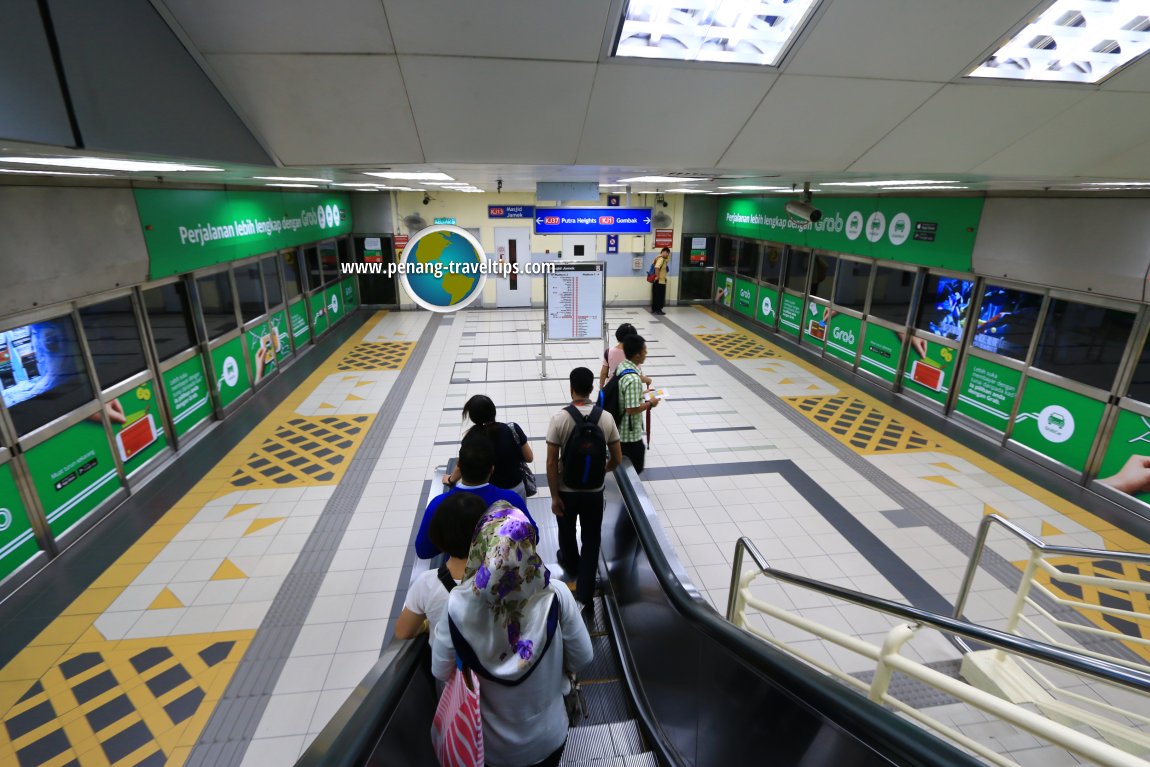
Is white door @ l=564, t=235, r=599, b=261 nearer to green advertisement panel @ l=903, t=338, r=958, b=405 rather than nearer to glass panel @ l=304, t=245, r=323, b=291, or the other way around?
glass panel @ l=304, t=245, r=323, b=291

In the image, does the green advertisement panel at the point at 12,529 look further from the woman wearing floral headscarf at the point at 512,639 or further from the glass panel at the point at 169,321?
the woman wearing floral headscarf at the point at 512,639

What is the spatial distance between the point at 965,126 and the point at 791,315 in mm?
8600

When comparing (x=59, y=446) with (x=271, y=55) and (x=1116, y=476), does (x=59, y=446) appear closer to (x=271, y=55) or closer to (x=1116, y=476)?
(x=271, y=55)

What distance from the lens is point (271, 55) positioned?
7.58ft

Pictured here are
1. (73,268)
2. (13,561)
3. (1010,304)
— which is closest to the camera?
(13,561)

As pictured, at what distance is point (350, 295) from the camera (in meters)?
13.1

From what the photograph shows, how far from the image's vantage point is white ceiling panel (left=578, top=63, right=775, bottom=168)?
2633mm

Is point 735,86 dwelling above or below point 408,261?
above

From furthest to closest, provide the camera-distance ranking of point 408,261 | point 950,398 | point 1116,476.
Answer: point 950,398
point 1116,476
point 408,261

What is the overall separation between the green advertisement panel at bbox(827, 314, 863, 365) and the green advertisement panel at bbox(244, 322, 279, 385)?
31.2ft

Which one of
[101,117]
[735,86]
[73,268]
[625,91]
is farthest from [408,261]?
[73,268]

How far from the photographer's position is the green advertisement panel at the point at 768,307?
1177cm

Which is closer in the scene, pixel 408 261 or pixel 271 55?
pixel 271 55

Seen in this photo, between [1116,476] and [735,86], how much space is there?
19.0 ft
